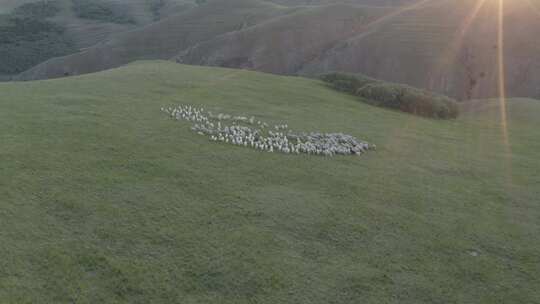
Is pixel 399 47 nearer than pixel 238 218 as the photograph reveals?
No

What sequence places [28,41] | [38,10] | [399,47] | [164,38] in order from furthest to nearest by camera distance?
[38,10] → [28,41] → [164,38] → [399,47]

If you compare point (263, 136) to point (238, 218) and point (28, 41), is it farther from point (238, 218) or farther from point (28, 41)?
point (28, 41)

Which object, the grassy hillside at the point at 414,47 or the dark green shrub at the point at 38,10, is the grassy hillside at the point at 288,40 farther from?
the dark green shrub at the point at 38,10

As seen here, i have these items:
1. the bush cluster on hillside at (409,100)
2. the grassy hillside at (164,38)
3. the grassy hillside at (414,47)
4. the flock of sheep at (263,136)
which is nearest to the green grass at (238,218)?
the flock of sheep at (263,136)

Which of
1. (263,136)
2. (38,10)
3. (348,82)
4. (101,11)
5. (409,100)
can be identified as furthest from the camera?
(101,11)

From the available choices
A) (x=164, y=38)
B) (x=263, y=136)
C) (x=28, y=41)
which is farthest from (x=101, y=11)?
(x=263, y=136)

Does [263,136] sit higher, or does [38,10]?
[38,10]

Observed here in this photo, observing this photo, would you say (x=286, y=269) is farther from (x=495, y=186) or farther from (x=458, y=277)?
(x=495, y=186)

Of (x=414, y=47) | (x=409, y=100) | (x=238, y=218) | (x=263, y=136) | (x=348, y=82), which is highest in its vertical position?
(x=414, y=47)
